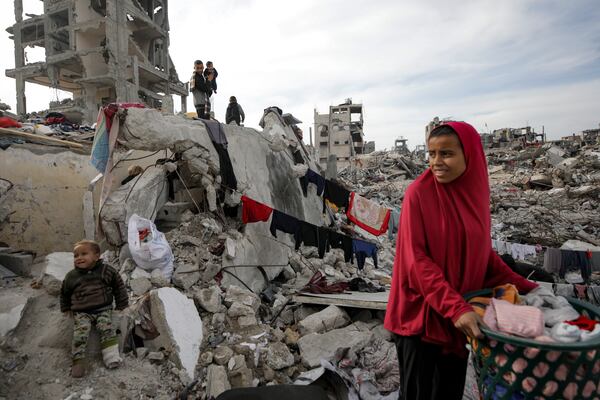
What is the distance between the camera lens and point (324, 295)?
15.8ft

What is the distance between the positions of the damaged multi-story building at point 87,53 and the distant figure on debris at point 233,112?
1331 centimetres

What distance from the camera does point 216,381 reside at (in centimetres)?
304

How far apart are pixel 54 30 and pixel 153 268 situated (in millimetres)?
23491

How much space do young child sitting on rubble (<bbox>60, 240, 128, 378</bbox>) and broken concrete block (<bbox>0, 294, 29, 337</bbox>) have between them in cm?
46

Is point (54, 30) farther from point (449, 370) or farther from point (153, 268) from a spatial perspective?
point (449, 370)

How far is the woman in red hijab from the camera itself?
60.1 inches

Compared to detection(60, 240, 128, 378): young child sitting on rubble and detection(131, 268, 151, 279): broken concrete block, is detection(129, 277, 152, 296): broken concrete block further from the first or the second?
detection(60, 240, 128, 378): young child sitting on rubble

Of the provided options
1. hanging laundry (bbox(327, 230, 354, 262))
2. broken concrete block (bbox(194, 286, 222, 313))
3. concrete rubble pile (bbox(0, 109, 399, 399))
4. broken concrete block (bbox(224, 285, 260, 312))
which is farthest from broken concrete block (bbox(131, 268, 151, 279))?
hanging laundry (bbox(327, 230, 354, 262))

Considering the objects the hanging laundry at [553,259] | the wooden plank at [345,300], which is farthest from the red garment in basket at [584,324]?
the hanging laundry at [553,259]

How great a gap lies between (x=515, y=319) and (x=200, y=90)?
8.27m

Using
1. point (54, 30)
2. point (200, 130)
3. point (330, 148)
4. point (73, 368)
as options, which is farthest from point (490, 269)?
point (330, 148)

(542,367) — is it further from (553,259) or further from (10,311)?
(553,259)

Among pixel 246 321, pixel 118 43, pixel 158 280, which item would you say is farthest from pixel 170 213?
pixel 118 43

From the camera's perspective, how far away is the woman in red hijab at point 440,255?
153cm
